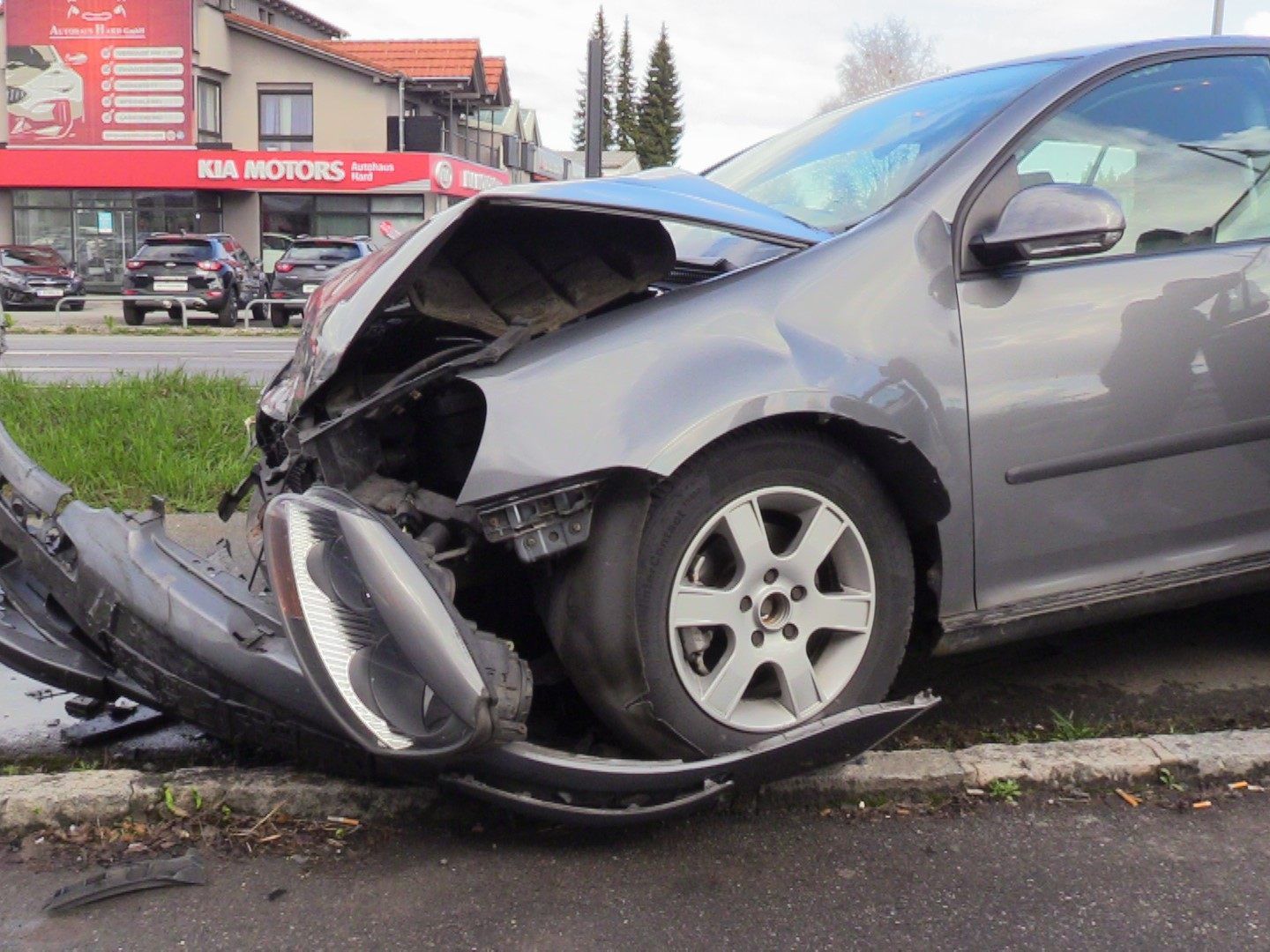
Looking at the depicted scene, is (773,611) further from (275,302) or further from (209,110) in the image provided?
(209,110)

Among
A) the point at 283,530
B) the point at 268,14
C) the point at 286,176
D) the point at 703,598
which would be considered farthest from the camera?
the point at 268,14

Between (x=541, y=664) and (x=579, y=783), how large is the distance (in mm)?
383

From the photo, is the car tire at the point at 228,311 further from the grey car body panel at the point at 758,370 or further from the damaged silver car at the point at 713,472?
the grey car body panel at the point at 758,370

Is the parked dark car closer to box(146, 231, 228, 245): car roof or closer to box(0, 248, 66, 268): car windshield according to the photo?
box(0, 248, 66, 268): car windshield

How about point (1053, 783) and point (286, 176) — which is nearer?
point (1053, 783)

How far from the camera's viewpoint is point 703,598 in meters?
2.62

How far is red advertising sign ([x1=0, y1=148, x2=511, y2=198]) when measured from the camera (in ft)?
114

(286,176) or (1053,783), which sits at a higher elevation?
(286,176)

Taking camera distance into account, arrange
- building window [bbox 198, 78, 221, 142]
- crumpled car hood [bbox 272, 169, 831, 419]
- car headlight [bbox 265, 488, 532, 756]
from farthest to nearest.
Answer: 1. building window [bbox 198, 78, 221, 142]
2. crumpled car hood [bbox 272, 169, 831, 419]
3. car headlight [bbox 265, 488, 532, 756]

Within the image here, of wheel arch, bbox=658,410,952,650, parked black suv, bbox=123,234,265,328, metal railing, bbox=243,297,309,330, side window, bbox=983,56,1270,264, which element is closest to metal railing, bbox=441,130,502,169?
parked black suv, bbox=123,234,265,328

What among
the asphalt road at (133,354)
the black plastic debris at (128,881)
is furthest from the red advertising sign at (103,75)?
the black plastic debris at (128,881)

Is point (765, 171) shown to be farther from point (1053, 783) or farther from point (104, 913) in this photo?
point (104, 913)

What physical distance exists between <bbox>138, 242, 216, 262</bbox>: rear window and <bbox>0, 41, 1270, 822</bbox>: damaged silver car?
837 inches

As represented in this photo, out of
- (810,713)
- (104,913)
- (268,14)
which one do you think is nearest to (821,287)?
(810,713)
